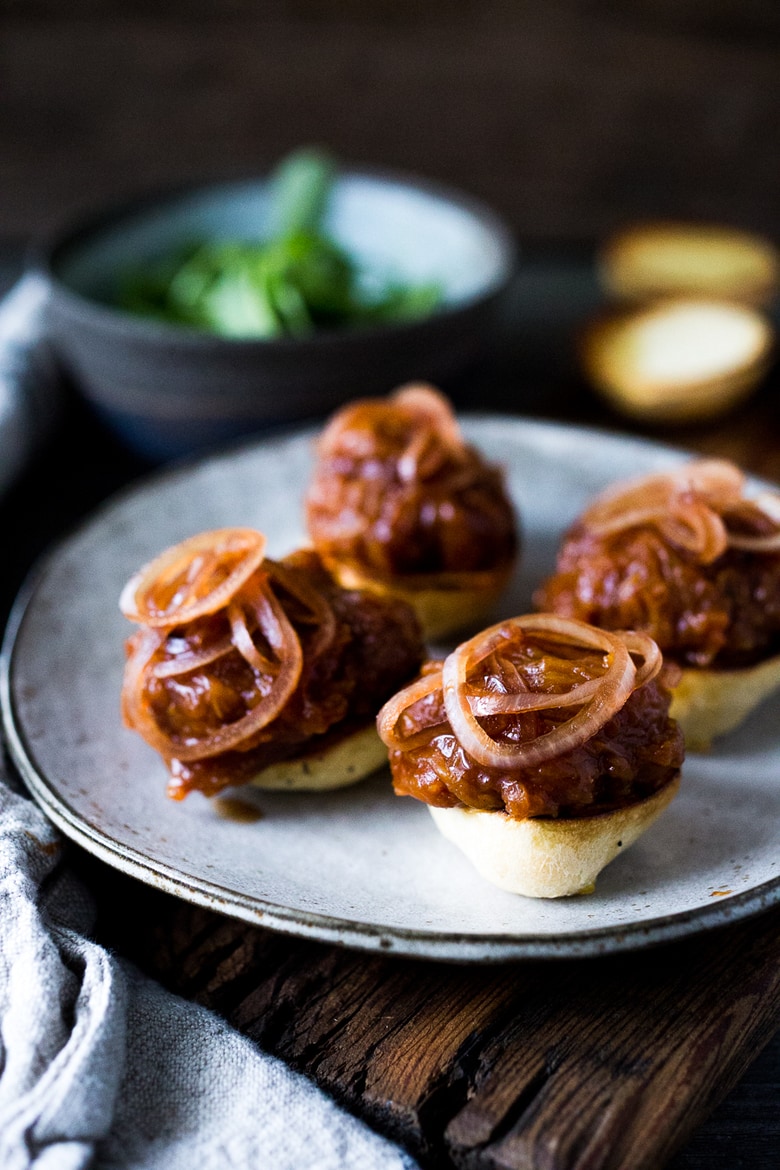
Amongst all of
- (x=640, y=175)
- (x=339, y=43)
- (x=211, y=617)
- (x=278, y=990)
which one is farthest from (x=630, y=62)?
(x=278, y=990)

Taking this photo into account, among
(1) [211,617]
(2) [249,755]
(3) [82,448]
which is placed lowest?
(3) [82,448]

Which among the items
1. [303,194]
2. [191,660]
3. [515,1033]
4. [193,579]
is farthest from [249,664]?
[303,194]

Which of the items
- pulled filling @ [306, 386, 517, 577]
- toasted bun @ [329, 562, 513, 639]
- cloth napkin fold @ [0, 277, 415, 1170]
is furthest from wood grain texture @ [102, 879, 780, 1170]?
pulled filling @ [306, 386, 517, 577]

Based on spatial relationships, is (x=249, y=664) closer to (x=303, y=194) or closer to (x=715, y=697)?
(x=715, y=697)

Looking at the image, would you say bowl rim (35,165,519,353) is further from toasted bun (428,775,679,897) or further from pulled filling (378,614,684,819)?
toasted bun (428,775,679,897)

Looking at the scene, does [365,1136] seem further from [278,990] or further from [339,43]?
[339,43]

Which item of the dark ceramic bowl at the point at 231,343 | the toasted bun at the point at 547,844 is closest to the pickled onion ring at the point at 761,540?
the toasted bun at the point at 547,844
